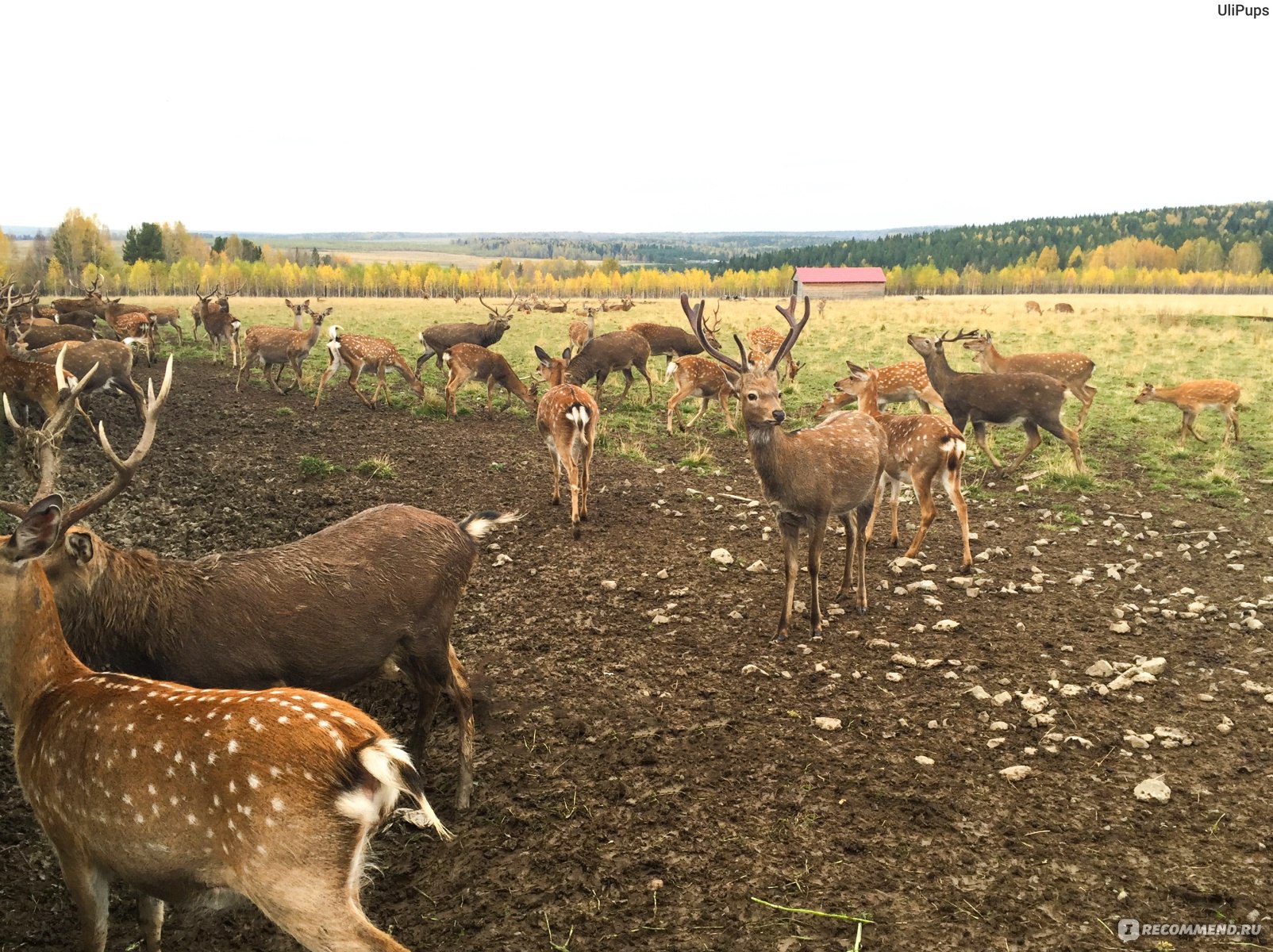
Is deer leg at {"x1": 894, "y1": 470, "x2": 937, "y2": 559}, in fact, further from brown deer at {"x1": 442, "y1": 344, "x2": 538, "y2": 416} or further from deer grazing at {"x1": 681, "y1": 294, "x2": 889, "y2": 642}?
brown deer at {"x1": 442, "y1": 344, "x2": 538, "y2": 416}

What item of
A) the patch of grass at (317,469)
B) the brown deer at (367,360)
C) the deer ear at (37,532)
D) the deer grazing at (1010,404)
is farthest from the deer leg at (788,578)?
the brown deer at (367,360)

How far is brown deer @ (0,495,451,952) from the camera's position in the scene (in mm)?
2705

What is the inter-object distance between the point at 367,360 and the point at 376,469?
5.93 meters

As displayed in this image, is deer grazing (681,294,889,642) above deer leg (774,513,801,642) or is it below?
above

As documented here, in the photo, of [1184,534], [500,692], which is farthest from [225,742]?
[1184,534]

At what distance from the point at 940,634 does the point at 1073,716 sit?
1.29 metres

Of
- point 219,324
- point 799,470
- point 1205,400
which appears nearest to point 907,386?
point 1205,400

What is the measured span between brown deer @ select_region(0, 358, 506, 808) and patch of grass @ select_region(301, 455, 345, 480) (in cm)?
614

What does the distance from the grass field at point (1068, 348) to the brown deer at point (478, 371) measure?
A: 1.80 ft

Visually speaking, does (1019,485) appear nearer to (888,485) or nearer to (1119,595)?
(888,485)

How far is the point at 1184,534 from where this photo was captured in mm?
8391

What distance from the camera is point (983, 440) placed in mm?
11297

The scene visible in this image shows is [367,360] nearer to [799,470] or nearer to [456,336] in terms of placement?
[456,336]

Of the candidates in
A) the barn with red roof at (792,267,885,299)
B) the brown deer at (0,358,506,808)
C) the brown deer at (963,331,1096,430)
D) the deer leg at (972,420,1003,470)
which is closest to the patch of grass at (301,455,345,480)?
the brown deer at (0,358,506,808)
